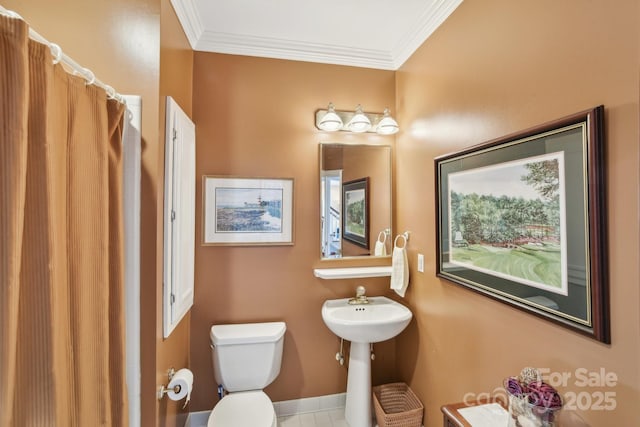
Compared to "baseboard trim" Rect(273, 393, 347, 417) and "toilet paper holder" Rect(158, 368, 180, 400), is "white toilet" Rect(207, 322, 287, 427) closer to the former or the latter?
"toilet paper holder" Rect(158, 368, 180, 400)

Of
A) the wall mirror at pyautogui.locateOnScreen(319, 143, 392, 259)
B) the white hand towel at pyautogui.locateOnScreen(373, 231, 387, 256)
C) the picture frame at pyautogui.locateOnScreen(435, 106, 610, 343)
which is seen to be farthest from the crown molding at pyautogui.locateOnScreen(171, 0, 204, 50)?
the white hand towel at pyautogui.locateOnScreen(373, 231, 387, 256)

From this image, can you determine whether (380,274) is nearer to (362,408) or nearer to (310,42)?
(362,408)

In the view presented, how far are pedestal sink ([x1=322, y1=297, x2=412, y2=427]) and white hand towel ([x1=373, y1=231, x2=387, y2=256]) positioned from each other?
1.13 ft

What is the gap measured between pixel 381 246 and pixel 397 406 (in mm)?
1118

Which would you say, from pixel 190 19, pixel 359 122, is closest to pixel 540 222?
pixel 359 122

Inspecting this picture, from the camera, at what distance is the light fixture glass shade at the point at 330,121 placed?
78.8 inches

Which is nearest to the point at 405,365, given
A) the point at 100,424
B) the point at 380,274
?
the point at 380,274

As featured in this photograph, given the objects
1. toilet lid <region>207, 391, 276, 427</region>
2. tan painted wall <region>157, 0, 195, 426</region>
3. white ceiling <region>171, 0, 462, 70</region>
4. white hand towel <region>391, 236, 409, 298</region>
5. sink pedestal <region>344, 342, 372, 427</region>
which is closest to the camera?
tan painted wall <region>157, 0, 195, 426</region>

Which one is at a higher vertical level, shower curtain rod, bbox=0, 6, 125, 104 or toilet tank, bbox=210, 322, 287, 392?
shower curtain rod, bbox=0, 6, 125, 104

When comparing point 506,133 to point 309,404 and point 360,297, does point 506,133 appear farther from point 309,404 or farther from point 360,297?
point 309,404

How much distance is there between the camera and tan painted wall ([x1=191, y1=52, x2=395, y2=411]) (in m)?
1.96

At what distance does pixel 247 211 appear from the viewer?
2016 mm

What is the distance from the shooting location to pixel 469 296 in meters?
1.45

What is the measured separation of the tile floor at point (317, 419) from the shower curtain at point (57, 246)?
4.09ft
